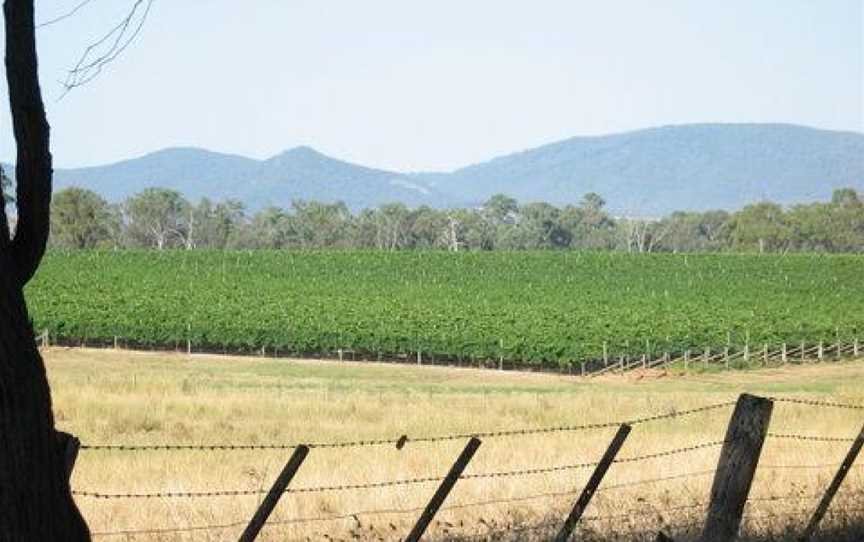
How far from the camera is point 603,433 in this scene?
21.4 metres

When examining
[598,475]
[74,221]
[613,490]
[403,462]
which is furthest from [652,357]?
[74,221]

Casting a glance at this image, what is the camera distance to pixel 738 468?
25.8ft

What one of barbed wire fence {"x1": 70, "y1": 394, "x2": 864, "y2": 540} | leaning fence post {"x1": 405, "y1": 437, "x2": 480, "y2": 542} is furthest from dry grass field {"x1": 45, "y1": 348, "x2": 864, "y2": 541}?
leaning fence post {"x1": 405, "y1": 437, "x2": 480, "y2": 542}

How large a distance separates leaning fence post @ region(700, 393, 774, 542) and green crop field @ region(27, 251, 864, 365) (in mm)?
56115

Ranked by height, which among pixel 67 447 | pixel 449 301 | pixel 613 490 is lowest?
pixel 449 301

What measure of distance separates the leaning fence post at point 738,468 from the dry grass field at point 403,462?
1664 millimetres

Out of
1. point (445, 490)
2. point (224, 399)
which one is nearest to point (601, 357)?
point (224, 399)

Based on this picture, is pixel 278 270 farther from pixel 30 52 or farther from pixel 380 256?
pixel 30 52

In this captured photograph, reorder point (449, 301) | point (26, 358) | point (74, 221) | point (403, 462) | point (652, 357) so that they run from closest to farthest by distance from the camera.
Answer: point (26, 358) → point (403, 462) → point (652, 357) → point (449, 301) → point (74, 221)

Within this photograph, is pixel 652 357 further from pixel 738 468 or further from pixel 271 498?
pixel 271 498

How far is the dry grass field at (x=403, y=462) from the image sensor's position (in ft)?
35.2

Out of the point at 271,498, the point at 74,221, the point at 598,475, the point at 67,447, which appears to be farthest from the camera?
the point at 74,221

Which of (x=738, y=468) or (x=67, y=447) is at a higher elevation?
(x=67, y=447)

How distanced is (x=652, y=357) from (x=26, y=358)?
204 feet
